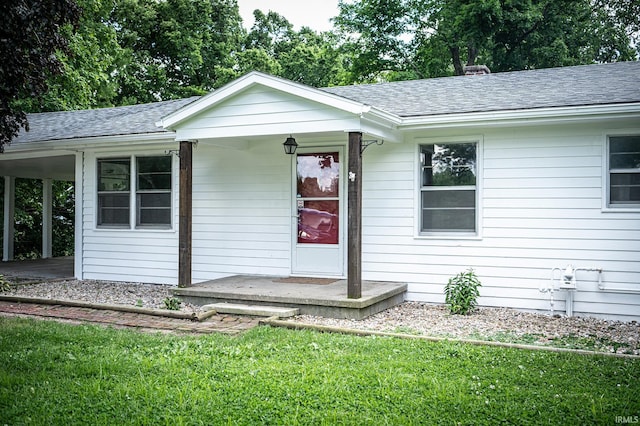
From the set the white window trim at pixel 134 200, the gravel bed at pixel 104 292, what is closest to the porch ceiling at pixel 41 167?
the white window trim at pixel 134 200

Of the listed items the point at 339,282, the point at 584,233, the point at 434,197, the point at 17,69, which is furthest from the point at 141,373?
the point at 584,233

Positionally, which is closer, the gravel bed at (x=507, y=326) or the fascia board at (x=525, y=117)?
the gravel bed at (x=507, y=326)

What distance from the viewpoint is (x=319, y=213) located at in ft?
31.0

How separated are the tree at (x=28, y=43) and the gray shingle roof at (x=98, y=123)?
290 cm

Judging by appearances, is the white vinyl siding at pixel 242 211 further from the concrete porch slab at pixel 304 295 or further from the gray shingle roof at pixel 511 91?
the gray shingle roof at pixel 511 91

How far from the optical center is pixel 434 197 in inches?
343

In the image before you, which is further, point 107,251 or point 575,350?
point 107,251

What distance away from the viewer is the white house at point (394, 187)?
7594 mm

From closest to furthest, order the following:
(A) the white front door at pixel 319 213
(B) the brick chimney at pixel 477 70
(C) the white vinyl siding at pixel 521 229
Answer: (C) the white vinyl siding at pixel 521 229 → (A) the white front door at pixel 319 213 → (B) the brick chimney at pixel 477 70

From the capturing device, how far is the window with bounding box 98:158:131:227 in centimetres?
1110

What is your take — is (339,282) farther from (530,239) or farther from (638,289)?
(638,289)

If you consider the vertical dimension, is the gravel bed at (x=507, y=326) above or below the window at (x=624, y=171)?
below

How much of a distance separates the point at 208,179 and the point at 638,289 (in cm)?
719

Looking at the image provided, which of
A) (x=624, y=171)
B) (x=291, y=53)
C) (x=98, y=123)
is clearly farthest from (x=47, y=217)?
(x=291, y=53)
